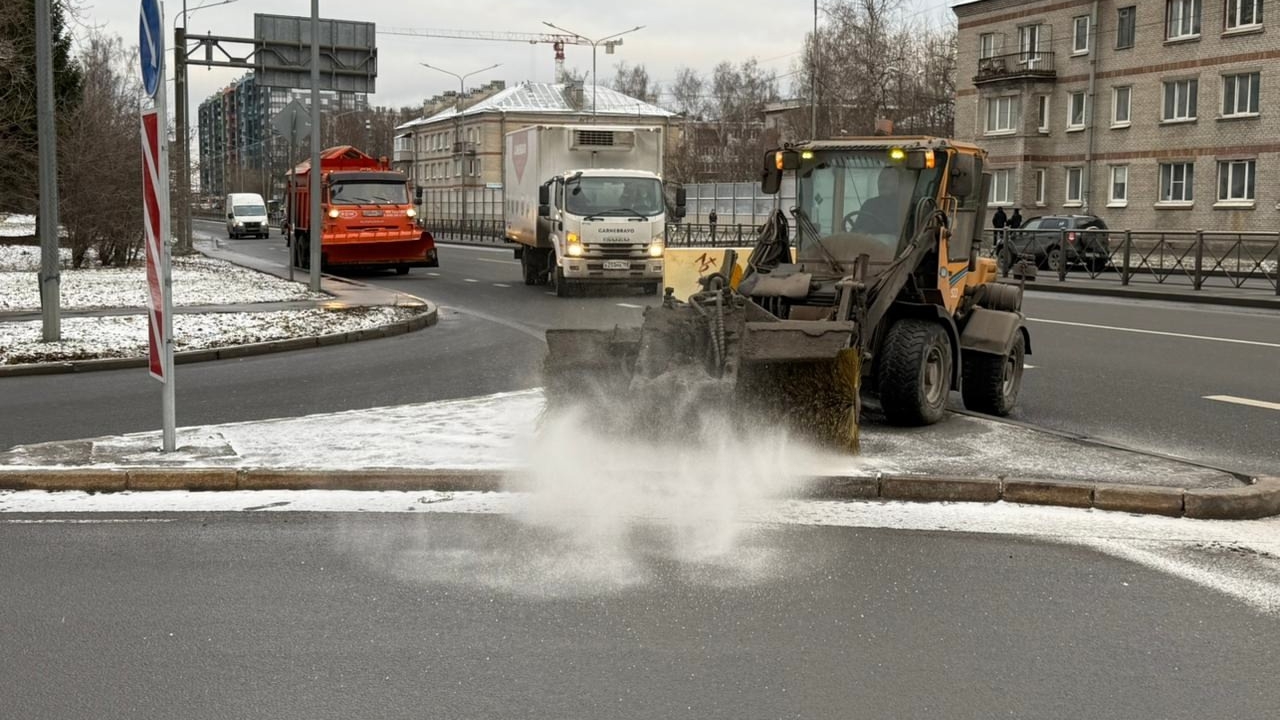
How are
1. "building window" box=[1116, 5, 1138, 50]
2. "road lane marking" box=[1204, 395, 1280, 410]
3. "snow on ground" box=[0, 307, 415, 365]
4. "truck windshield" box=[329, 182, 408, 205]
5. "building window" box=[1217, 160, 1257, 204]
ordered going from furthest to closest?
"building window" box=[1116, 5, 1138, 50], "building window" box=[1217, 160, 1257, 204], "truck windshield" box=[329, 182, 408, 205], "snow on ground" box=[0, 307, 415, 365], "road lane marking" box=[1204, 395, 1280, 410]

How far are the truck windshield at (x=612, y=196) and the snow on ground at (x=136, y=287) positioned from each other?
16.8 ft

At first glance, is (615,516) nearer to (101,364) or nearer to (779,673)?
(779,673)

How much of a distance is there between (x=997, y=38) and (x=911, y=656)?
5715 centimetres

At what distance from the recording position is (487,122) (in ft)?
357

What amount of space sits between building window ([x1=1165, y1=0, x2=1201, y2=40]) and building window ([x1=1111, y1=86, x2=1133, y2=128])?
2.91 meters

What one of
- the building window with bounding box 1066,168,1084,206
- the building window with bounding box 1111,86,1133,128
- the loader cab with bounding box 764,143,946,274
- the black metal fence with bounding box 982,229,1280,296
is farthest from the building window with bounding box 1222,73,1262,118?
the loader cab with bounding box 764,143,946,274

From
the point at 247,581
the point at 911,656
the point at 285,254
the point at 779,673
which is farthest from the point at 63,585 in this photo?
the point at 285,254

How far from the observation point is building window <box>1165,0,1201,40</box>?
4825cm

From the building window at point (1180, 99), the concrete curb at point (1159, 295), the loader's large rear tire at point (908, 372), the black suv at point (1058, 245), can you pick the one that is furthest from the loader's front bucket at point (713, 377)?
the building window at point (1180, 99)

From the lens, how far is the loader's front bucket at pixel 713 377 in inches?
305

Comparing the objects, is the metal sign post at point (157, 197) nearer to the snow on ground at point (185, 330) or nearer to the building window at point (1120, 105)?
the snow on ground at point (185, 330)

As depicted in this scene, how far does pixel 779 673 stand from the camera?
14.8ft

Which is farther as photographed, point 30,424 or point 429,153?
point 429,153

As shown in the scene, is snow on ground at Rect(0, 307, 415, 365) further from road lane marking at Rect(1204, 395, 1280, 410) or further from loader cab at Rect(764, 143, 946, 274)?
road lane marking at Rect(1204, 395, 1280, 410)
